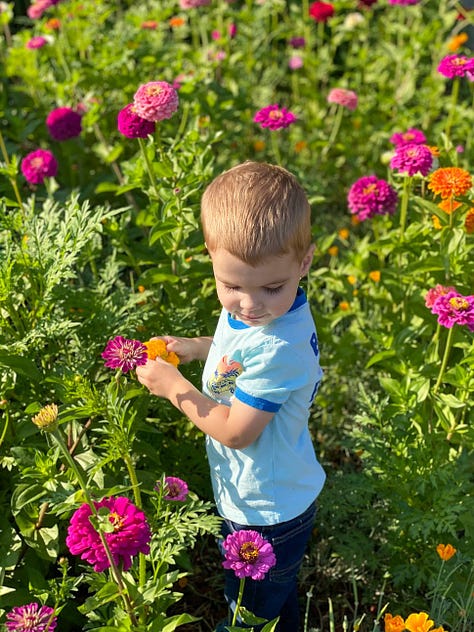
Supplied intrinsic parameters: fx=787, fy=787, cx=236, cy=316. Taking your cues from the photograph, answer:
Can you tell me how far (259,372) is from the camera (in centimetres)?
161

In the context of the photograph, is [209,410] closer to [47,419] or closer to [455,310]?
[47,419]

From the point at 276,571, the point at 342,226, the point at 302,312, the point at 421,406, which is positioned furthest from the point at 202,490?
the point at 342,226

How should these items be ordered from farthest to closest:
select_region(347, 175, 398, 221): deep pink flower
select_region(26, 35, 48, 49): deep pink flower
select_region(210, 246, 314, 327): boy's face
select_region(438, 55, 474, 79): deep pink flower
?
select_region(26, 35, 48, 49): deep pink flower, select_region(438, 55, 474, 79): deep pink flower, select_region(347, 175, 398, 221): deep pink flower, select_region(210, 246, 314, 327): boy's face

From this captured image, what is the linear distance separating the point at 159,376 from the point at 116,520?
1.24 feet

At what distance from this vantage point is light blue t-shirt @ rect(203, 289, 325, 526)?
162 centimetres

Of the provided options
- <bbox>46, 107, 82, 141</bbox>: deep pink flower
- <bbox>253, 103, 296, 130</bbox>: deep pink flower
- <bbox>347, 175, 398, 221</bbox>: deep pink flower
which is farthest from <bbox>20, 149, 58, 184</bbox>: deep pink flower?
<bbox>347, 175, 398, 221</bbox>: deep pink flower

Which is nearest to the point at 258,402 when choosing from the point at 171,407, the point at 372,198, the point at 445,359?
the point at 171,407

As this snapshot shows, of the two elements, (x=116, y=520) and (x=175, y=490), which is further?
(x=175, y=490)

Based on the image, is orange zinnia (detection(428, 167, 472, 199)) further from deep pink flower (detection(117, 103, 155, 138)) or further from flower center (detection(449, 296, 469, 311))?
deep pink flower (detection(117, 103, 155, 138))

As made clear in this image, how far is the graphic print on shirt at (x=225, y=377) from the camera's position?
1.71m

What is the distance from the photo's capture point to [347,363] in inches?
111

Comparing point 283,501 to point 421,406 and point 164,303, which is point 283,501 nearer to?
point 421,406

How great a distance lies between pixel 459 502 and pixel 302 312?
0.78 m

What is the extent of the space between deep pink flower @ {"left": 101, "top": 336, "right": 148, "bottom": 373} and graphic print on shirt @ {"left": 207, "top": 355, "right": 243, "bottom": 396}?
0.19 m
